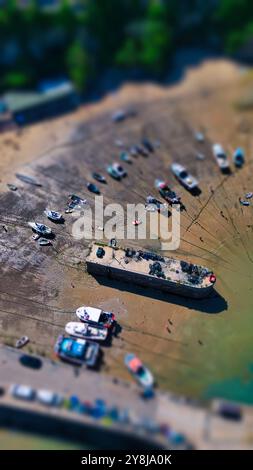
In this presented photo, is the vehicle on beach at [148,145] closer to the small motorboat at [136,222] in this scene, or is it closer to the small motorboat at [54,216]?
the small motorboat at [136,222]

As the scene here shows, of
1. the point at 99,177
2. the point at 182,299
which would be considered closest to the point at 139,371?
the point at 182,299

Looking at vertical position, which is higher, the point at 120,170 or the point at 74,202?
the point at 120,170

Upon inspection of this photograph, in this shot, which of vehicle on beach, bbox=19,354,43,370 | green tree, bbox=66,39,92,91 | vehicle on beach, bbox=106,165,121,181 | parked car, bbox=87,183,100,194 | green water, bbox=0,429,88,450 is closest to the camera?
green water, bbox=0,429,88,450

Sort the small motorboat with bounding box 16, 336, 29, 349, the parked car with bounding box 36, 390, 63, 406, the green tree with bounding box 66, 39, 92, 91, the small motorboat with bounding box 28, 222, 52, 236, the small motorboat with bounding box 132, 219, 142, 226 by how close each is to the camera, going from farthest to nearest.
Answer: the green tree with bounding box 66, 39, 92, 91 → the small motorboat with bounding box 132, 219, 142, 226 → the small motorboat with bounding box 28, 222, 52, 236 → the small motorboat with bounding box 16, 336, 29, 349 → the parked car with bounding box 36, 390, 63, 406

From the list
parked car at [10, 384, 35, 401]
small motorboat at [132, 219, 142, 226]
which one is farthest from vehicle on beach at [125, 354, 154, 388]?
small motorboat at [132, 219, 142, 226]

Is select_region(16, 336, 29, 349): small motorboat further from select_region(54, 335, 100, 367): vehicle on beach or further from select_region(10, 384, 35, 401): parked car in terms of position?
select_region(10, 384, 35, 401): parked car

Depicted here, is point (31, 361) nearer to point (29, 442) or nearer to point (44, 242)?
point (29, 442)
